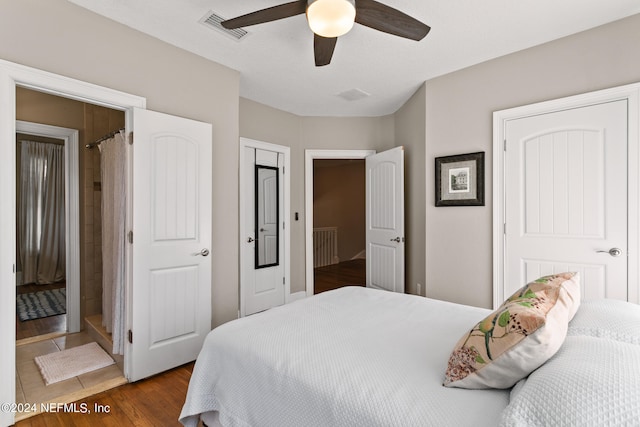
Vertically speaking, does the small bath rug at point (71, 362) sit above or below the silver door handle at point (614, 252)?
below

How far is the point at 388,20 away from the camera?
1935mm

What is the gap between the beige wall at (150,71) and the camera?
1980 mm

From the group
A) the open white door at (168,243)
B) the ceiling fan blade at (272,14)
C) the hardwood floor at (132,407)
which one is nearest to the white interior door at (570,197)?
the ceiling fan blade at (272,14)

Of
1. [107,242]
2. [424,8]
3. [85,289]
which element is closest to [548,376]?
[424,8]

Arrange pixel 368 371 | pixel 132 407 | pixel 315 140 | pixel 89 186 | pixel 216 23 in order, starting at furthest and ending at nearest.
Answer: pixel 315 140, pixel 89 186, pixel 216 23, pixel 132 407, pixel 368 371

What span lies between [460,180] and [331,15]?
2070 millimetres

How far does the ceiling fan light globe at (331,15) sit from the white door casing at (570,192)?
1849 millimetres

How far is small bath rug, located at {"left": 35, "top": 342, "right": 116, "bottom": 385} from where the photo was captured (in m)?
2.42

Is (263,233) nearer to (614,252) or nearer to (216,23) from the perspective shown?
(216,23)

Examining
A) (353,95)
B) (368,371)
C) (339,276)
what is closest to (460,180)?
(353,95)

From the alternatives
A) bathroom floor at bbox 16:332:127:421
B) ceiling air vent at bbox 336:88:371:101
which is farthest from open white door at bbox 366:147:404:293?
bathroom floor at bbox 16:332:127:421

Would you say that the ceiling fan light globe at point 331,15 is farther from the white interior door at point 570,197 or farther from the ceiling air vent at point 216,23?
the white interior door at point 570,197

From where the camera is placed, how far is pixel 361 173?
8.49 m

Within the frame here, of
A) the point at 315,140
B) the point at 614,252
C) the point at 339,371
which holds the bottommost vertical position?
the point at 339,371
